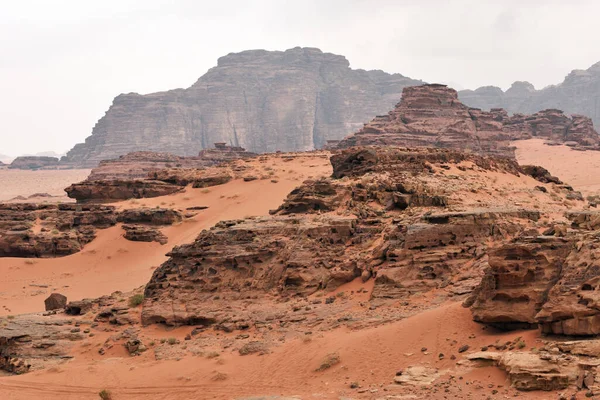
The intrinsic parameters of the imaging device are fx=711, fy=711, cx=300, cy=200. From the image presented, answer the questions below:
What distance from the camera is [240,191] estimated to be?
45594 millimetres

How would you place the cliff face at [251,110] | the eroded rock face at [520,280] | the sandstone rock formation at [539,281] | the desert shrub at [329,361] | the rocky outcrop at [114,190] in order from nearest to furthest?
the sandstone rock formation at [539,281] < the eroded rock face at [520,280] < the desert shrub at [329,361] < the rocky outcrop at [114,190] < the cliff face at [251,110]

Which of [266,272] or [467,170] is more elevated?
[467,170]

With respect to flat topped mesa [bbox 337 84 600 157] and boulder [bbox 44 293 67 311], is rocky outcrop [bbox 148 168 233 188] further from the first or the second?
boulder [bbox 44 293 67 311]

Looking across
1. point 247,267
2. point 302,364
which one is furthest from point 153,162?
point 302,364

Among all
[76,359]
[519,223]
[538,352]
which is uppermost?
[519,223]

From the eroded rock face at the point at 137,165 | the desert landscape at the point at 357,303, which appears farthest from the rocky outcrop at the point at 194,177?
the eroded rock face at the point at 137,165

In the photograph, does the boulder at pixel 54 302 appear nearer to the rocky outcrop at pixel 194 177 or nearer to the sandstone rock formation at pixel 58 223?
the sandstone rock formation at pixel 58 223

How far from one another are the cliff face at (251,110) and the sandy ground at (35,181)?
12007 millimetres

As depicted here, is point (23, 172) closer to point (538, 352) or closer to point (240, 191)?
point (240, 191)

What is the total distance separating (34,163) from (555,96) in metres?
103

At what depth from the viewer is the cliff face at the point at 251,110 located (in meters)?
137

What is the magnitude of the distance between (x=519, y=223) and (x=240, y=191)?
2864 centimetres

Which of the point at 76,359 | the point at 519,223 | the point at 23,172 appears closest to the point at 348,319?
the point at 519,223

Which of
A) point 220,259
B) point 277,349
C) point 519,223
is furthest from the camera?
point 220,259
